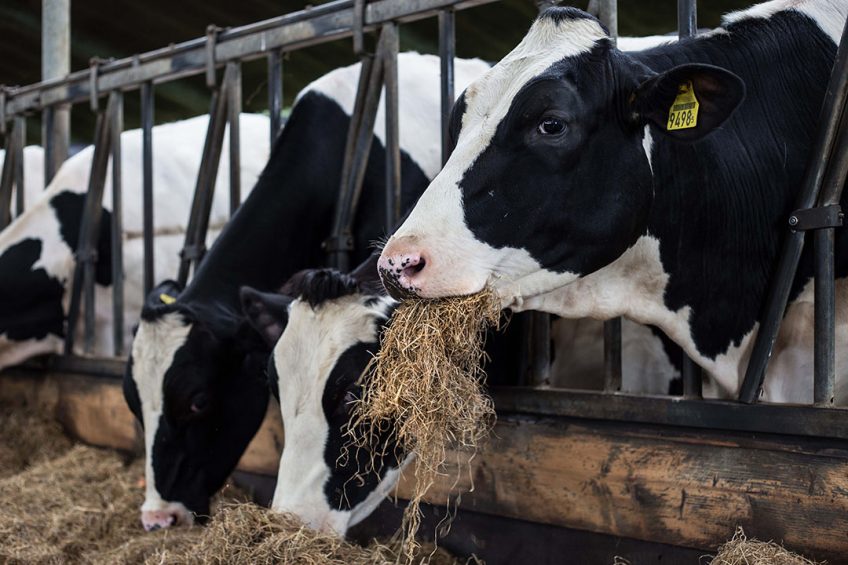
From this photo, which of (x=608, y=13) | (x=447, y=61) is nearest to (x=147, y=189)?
(x=447, y=61)

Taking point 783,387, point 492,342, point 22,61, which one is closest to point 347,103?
point 492,342

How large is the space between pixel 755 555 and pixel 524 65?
4.24ft

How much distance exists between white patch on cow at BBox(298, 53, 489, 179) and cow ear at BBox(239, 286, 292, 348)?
1.04 metres

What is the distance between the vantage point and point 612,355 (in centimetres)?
293

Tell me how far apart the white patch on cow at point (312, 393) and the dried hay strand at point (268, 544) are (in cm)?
6

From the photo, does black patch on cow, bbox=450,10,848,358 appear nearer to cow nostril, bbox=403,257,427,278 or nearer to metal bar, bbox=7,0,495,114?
cow nostril, bbox=403,257,427,278

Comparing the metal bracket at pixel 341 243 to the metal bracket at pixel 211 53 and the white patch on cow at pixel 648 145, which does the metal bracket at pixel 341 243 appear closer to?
the metal bracket at pixel 211 53

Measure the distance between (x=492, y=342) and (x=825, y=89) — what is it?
4.00ft

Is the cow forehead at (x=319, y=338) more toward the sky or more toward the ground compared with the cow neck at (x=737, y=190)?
more toward the ground

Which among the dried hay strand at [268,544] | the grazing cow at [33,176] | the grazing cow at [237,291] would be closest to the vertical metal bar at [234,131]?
the grazing cow at [237,291]

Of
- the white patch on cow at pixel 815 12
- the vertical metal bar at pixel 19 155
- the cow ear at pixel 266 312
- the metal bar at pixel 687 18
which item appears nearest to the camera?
the white patch on cow at pixel 815 12

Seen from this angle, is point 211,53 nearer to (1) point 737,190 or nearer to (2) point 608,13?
(2) point 608,13

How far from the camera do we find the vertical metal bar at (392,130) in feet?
11.8

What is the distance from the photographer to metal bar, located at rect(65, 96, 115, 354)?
203 inches
